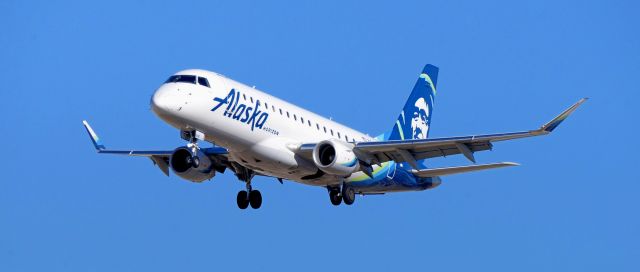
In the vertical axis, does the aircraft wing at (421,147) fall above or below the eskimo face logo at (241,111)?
below

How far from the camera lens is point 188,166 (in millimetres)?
49688

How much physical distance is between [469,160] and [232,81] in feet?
31.8

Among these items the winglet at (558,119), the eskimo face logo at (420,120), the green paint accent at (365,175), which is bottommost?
the winglet at (558,119)

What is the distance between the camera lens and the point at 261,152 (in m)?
47.1

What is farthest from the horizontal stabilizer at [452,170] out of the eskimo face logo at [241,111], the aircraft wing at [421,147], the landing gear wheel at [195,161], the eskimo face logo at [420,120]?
the landing gear wheel at [195,161]

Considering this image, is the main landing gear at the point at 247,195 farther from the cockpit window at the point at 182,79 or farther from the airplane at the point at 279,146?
the cockpit window at the point at 182,79

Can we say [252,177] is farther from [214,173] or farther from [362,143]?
[362,143]

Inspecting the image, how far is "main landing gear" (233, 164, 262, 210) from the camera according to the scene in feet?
173

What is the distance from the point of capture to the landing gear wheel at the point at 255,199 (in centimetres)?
5259

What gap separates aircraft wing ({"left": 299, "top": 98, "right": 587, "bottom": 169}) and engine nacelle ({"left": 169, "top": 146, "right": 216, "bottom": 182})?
4768mm

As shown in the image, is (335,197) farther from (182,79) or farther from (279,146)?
(182,79)

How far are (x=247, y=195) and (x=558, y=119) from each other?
53.1 feet

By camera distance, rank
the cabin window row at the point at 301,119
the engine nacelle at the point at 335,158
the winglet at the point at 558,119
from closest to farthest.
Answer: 1. the winglet at the point at 558,119
2. the cabin window row at the point at 301,119
3. the engine nacelle at the point at 335,158

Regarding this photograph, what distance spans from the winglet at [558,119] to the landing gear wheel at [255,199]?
14.9 meters
